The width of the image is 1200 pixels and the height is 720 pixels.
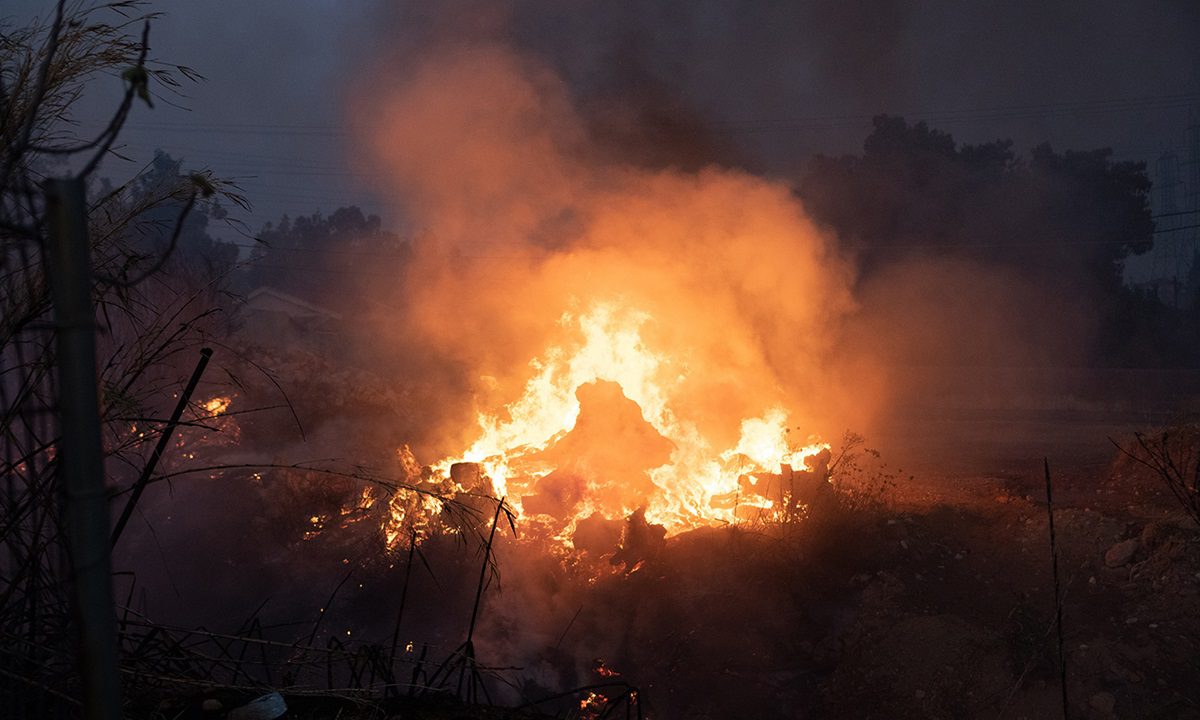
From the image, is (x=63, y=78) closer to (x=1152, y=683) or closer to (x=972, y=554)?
(x=1152, y=683)

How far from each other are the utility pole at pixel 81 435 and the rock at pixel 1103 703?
6.86 m

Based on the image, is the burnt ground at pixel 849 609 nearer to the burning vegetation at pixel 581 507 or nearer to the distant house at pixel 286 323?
the burning vegetation at pixel 581 507

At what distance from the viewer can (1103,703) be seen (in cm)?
564

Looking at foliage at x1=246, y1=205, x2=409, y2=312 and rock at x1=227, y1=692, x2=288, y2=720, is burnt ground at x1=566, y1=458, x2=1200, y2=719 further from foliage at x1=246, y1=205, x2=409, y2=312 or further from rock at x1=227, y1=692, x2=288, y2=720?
foliage at x1=246, y1=205, x2=409, y2=312

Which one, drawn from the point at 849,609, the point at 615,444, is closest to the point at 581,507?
the point at 615,444

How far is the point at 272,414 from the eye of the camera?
37.8 ft

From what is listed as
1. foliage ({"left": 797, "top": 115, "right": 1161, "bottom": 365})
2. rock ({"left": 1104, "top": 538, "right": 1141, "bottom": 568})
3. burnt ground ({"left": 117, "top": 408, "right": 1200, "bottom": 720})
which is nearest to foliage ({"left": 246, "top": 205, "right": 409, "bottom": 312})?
foliage ({"left": 797, "top": 115, "right": 1161, "bottom": 365})

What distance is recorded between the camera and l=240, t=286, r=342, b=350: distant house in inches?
685

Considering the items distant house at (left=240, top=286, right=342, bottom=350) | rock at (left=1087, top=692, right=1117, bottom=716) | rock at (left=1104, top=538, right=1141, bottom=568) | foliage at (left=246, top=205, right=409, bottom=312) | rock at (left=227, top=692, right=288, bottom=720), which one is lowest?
rock at (left=1087, top=692, right=1117, bottom=716)

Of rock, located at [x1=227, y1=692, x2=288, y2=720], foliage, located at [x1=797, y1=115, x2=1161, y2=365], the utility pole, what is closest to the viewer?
the utility pole

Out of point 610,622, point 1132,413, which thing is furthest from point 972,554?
point 1132,413

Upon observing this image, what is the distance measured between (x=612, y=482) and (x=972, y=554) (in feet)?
14.6

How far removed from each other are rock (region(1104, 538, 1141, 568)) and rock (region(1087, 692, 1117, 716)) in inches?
68.6

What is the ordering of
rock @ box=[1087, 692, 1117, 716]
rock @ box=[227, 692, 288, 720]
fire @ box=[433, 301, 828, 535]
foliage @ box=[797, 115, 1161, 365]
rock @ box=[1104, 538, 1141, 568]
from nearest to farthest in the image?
rock @ box=[227, 692, 288, 720] < rock @ box=[1087, 692, 1117, 716] < rock @ box=[1104, 538, 1141, 568] < fire @ box=[433, 301, 828, 535] < foliage @ box=[797, 115, 1161, 365]
